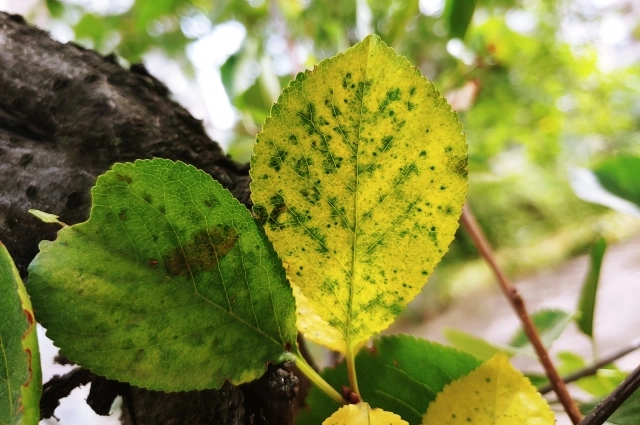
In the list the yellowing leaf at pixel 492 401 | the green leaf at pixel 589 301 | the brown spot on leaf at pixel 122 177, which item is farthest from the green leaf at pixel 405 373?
the green leaf at pixel 589 301

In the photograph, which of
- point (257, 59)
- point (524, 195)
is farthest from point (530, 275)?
point (257, 59)

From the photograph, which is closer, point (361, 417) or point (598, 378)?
point (361, 417)

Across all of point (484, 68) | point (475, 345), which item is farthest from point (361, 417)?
point (484, 68)

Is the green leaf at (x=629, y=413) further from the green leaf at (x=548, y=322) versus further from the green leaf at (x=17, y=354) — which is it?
the green leaf at (x=17, y=354)

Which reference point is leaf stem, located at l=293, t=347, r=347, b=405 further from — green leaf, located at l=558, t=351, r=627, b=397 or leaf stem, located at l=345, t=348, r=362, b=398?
green leaf, located at l=558, t=351, r=627, b=397

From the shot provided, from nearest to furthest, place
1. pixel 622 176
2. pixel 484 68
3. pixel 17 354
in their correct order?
pixel 17 354 → pixel 622 176 → pixel 484 68

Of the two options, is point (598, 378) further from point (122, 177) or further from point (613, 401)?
point (122, 177)

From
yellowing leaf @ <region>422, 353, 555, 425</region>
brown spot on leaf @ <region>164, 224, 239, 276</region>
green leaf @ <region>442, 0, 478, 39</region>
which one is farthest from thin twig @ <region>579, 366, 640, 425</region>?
green leaf @ <region>442, 0, 478, 39</region>
